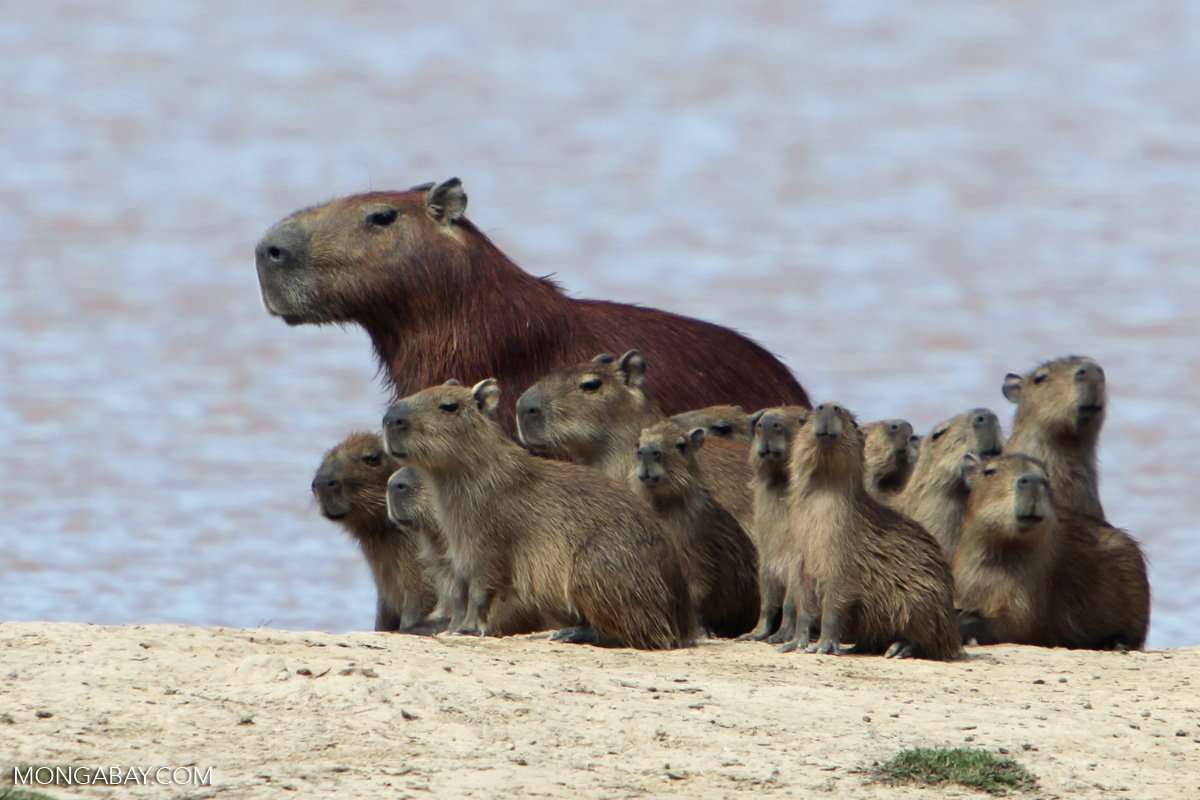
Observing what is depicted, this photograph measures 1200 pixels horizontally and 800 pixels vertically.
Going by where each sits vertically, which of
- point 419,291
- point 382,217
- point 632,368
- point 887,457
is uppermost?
point 382,217

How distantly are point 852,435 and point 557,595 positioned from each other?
1485mm

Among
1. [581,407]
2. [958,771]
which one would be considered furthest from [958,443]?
[958,771]

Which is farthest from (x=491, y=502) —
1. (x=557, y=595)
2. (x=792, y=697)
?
(x=792, y=697)

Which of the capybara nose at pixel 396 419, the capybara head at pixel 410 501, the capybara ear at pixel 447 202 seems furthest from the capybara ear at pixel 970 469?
the capybara ear at pixel 447 202

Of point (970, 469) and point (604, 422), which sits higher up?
point (604, 422)

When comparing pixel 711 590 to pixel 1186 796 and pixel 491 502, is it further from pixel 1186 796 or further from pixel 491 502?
pixel 1186 796

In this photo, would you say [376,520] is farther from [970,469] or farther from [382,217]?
[970,469]

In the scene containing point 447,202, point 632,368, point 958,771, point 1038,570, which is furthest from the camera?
point 447,202

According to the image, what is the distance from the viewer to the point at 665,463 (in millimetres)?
9352

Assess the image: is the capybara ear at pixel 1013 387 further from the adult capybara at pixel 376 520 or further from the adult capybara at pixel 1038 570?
the adult capybara at pixel 376 520

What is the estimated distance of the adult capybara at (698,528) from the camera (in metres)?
9.37

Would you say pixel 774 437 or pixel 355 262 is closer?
pixel 774 437

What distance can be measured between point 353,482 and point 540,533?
1.36 metres

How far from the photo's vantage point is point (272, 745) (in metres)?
6.88
